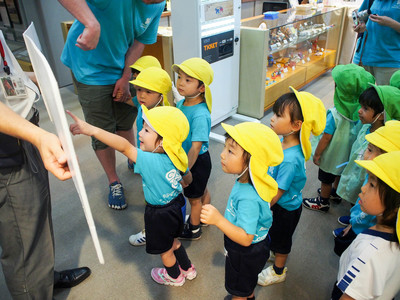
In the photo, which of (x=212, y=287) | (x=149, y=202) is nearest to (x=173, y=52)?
(x=149, y=202)

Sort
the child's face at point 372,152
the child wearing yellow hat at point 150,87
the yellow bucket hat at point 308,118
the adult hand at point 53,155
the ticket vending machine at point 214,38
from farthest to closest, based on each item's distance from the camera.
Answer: the ticket vending machine at point 214,38 < the child wearing yellow hat at point 150,87 < the yellow bucket hat at point 308,118 < the child's face at point 372,152 < the adult hand at point 53,155

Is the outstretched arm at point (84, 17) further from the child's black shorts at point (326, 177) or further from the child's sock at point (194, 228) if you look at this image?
the child's black shorts at point (326, 177)

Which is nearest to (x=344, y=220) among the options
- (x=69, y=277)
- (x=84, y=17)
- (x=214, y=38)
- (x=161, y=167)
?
(x=161, y=167)

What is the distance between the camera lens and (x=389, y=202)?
3.98 feet

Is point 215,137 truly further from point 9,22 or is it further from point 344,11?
point 9,22

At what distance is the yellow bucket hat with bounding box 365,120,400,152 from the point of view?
1469 millimetres

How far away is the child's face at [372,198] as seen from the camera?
48.7 inches

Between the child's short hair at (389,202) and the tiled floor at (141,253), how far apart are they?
31.3 inches

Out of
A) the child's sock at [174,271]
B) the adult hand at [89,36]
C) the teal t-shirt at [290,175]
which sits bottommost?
the child's sock at [174,271]

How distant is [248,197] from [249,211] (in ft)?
0.19

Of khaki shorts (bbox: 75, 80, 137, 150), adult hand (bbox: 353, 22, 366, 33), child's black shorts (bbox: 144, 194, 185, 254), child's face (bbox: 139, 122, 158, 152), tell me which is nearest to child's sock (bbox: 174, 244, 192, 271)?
child's black shorts (bbox: 144, 194, 185, 254)

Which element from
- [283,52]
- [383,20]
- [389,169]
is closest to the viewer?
[389,169]

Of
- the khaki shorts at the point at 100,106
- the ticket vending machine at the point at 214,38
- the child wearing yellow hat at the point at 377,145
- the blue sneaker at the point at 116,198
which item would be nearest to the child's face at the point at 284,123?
the child wearing yellow hat at the point at 377,145

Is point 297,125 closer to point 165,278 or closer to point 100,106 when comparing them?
point 165,278
